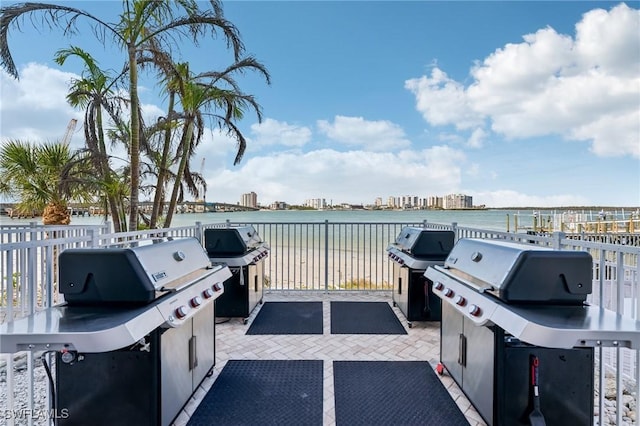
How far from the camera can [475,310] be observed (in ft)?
6.23

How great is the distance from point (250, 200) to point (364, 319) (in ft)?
46.1

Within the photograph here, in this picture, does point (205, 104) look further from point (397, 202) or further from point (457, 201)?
point (457, 201)

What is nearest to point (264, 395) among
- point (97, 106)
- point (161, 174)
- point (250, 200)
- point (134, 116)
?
point (134, 116)

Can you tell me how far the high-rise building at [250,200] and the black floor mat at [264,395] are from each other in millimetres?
14197

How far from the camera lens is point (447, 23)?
7359 millimetres

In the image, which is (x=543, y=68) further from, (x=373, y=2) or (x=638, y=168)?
(x=638, y=168)

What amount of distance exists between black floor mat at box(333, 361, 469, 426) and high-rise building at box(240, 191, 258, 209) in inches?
572

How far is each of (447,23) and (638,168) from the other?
10037 millimetres

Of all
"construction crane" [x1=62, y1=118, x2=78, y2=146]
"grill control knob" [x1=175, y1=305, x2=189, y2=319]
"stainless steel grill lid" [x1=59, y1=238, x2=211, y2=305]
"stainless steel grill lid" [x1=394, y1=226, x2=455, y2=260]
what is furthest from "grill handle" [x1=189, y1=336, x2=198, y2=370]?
"construction crane" [x1=62, y1=118, x2=78, y2=146]

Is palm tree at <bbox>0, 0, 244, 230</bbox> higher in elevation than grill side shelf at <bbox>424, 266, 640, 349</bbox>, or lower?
higher

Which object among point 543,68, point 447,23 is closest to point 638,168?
point 543,68

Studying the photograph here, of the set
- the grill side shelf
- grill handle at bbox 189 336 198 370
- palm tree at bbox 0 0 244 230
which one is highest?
palm tree at bbox 0 0 244 230

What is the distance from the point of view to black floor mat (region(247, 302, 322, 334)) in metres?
3.91

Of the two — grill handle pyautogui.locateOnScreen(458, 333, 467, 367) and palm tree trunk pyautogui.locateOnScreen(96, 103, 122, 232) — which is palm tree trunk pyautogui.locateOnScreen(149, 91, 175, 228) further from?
grill handle pyautogui.locateOnScreen(458, 333, 467, 367)
